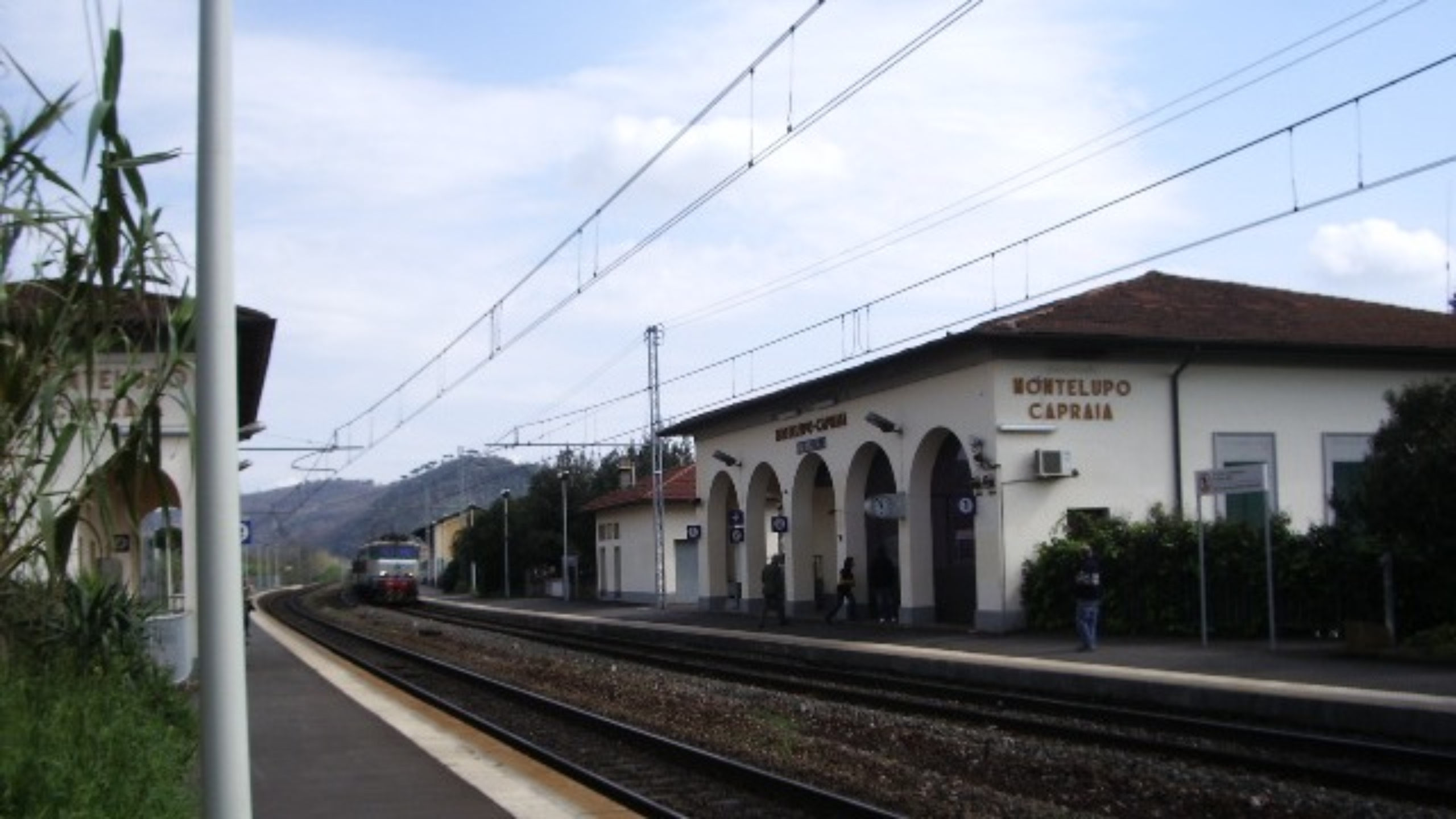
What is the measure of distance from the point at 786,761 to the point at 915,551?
1984 cm

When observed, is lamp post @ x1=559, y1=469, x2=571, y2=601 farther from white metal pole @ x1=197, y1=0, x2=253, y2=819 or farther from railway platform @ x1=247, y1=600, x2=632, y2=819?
white metal pole @ x1=197, y1=0, x2=253, y2=819

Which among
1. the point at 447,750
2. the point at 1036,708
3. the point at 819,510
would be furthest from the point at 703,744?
the point at 819,510

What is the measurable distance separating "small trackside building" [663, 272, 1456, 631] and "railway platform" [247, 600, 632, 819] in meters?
14.4

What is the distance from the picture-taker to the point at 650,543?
5597 cm

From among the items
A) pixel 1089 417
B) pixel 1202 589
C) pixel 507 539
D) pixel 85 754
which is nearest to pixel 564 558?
pixel 507 539

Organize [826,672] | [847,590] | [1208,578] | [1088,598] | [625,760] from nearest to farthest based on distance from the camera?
[625,760] → [1088,598] → [826,672] → [1208,578] → [847,590]

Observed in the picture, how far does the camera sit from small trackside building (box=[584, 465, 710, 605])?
54.8 meters

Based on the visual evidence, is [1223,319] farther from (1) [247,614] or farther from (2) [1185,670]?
(1) [247,614]

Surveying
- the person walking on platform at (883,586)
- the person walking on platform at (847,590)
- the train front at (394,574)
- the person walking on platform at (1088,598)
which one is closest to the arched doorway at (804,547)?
the person walking on platform at (847,590)

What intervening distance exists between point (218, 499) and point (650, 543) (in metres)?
51.1

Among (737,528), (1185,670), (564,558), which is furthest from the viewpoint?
(564,558)

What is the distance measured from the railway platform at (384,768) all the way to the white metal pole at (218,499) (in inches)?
199

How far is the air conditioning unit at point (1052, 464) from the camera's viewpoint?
2962 centimetres

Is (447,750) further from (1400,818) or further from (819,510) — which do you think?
(819,510)
